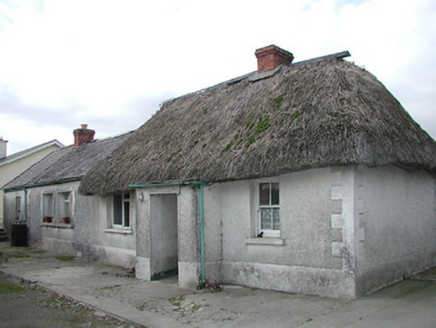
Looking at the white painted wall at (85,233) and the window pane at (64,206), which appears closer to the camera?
the white painted wall at (85,233)

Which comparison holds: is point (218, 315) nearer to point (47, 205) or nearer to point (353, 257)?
point (353, 257)

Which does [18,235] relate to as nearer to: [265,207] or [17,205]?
[17,205]

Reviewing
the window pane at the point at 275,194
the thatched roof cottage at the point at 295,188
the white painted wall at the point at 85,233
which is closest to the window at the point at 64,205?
the white painted wall at the point at 85,233

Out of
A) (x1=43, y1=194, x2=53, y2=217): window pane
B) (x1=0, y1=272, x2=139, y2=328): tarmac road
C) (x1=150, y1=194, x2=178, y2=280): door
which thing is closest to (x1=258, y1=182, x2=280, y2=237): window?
(x1=150, y1=194, x2=178, y2=280): door

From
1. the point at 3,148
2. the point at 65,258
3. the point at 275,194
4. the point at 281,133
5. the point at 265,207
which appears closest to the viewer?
the point at 281,133

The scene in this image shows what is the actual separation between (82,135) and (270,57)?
13075 mm

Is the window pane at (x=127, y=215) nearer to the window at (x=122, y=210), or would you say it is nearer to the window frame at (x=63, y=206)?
the window at (x=122, y=210)

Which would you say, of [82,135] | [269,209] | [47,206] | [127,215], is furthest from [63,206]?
[269,209]

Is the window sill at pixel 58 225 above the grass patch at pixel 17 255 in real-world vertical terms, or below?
above

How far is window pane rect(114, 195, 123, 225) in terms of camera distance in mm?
14062

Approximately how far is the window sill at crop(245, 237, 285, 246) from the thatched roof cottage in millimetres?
31

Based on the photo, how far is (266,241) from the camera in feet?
30.6

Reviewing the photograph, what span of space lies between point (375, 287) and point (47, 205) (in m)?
15.2

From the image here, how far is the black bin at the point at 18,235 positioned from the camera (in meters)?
20.0
